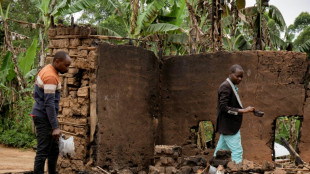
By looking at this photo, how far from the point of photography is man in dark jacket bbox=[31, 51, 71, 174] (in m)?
3.90

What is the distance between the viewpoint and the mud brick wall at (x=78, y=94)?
16.8ft

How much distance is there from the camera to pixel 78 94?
5.20 meters

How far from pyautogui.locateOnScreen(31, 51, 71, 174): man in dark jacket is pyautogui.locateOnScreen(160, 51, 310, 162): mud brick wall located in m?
2.48

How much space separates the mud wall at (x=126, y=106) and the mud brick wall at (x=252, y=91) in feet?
1.76

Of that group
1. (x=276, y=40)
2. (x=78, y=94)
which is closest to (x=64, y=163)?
(x=78, y=94)

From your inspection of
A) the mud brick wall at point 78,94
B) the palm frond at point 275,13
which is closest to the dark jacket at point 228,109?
the mud brick wall at point 78,94

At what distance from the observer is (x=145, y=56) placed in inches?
230

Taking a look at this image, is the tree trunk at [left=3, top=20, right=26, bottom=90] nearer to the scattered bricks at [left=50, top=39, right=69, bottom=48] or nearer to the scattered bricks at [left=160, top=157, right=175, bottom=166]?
the scattered bricks at [left=50, top=39, right=69, bottom=48]

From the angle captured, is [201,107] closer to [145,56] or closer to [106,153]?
[145,56]

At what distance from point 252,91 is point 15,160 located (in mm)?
5369

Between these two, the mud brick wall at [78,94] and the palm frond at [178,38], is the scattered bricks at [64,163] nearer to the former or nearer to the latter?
the mud brick wall at [78,94]

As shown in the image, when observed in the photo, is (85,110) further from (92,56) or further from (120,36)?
(120,36)

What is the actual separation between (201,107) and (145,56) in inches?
48.6

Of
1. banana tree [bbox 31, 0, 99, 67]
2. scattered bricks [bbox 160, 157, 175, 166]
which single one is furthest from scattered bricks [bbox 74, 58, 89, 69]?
banana tree [bbox 31, 0, 99, 67]
